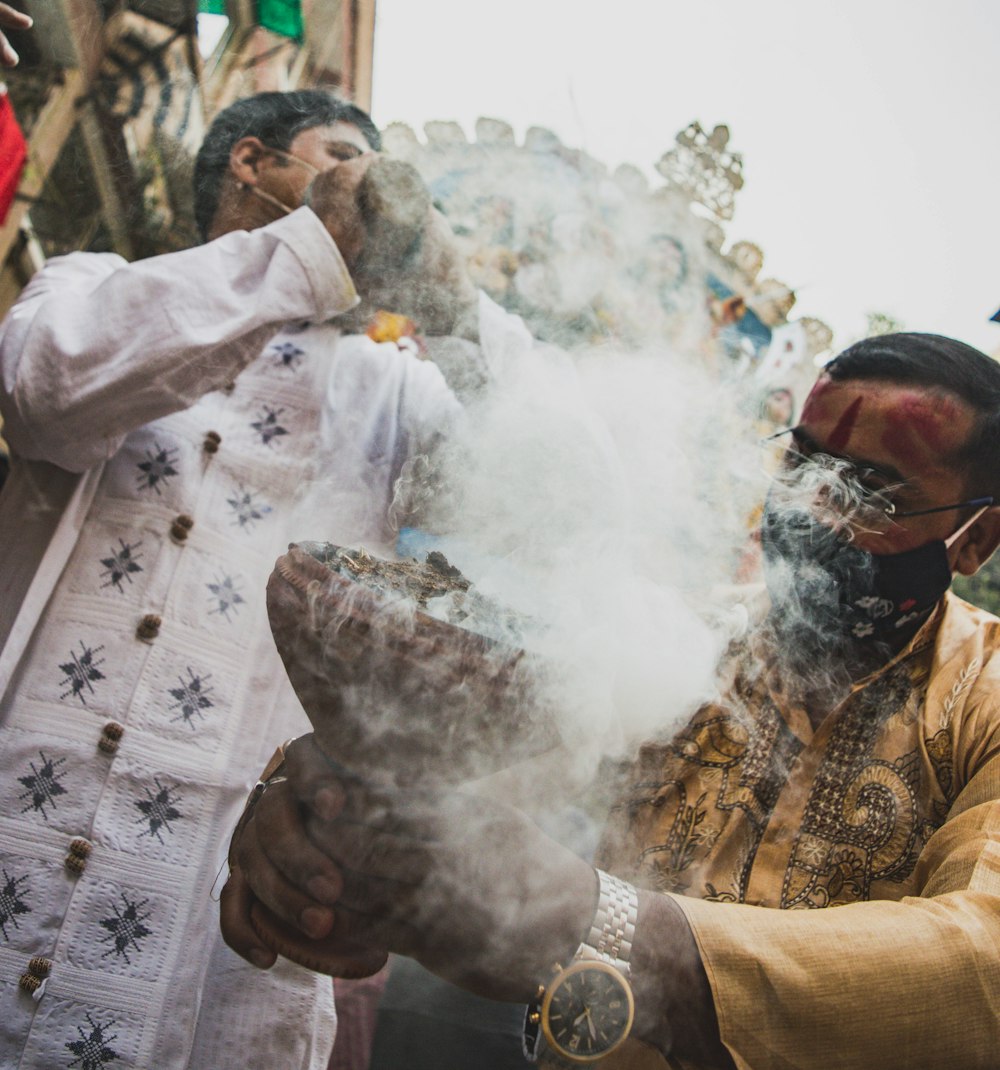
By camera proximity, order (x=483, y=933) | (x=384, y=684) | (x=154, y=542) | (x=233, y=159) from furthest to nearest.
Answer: (x=233, y=159) → (x=154, y=542) → (x=483, y=933) → (x=384, y=684)

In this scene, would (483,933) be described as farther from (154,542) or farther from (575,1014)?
(154,542)

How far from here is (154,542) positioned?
2336mm

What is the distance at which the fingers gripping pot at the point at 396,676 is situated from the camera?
1.25 metres

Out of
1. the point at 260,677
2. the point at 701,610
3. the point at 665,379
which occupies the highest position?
the point at 665,379

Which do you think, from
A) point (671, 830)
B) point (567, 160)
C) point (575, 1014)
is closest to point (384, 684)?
point (575, 1014)

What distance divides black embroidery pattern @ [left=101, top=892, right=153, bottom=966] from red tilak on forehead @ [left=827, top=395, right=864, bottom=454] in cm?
231

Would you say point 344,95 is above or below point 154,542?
above

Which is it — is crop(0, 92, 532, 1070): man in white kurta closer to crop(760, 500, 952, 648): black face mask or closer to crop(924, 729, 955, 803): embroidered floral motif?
crop(760, 500, 952, 648): black face mask

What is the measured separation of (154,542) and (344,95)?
5.64 ft

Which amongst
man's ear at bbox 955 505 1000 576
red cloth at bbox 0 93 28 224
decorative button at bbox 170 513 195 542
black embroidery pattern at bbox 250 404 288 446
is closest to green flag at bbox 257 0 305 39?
red cloth at bbox 0 93 28 224

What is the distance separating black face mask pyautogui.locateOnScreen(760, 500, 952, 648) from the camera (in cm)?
215

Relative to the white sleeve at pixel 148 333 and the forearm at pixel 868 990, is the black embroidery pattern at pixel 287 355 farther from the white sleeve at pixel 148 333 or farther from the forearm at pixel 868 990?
the forearm at pixel 868 990

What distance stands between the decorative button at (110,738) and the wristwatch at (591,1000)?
1.31m

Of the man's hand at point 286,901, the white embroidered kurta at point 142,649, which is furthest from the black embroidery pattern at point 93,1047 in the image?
→ the man's hand at point 286,901
